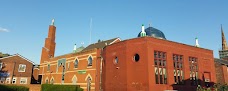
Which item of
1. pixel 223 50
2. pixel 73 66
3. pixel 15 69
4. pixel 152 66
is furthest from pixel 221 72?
pixel 223 50

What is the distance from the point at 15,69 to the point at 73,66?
16.1 m

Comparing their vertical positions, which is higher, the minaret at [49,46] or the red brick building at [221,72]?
the minaret at [49,46]

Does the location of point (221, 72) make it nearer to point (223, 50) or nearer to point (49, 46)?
point (49, 46)

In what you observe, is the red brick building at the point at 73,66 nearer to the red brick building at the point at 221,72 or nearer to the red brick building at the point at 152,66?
the red brick building at the point at 152,66

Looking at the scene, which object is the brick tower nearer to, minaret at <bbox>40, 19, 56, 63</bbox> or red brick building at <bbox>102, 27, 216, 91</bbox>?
red brick building at <bbox>102, 27, 216, 91</bbox>

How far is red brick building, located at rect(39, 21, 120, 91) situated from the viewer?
35875mm

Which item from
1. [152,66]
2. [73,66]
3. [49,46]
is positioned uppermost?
[49,46]

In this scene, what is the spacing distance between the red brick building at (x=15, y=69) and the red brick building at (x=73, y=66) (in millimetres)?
4149

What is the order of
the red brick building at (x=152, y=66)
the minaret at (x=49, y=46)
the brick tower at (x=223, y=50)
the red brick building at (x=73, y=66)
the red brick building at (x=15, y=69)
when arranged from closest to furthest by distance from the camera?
1. the red brick building at (x=152, y=66)
2. the red brick building at (x=73, y=66)
3. the red brick building at (x=15, y=69)
4. the minaret at (x=49, y=46)
5. the brick tower at (x=223, y=50)

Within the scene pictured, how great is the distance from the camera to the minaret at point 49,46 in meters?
52.5

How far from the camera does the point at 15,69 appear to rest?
157 feet

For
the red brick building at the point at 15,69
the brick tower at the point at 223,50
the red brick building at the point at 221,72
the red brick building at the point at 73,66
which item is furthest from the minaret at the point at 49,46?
the brick tower at the point at 223,50

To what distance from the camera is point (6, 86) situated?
104 feet

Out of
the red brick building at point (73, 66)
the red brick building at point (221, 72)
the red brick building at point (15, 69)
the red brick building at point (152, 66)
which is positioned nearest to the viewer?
the red brick building at point (152, 66)
